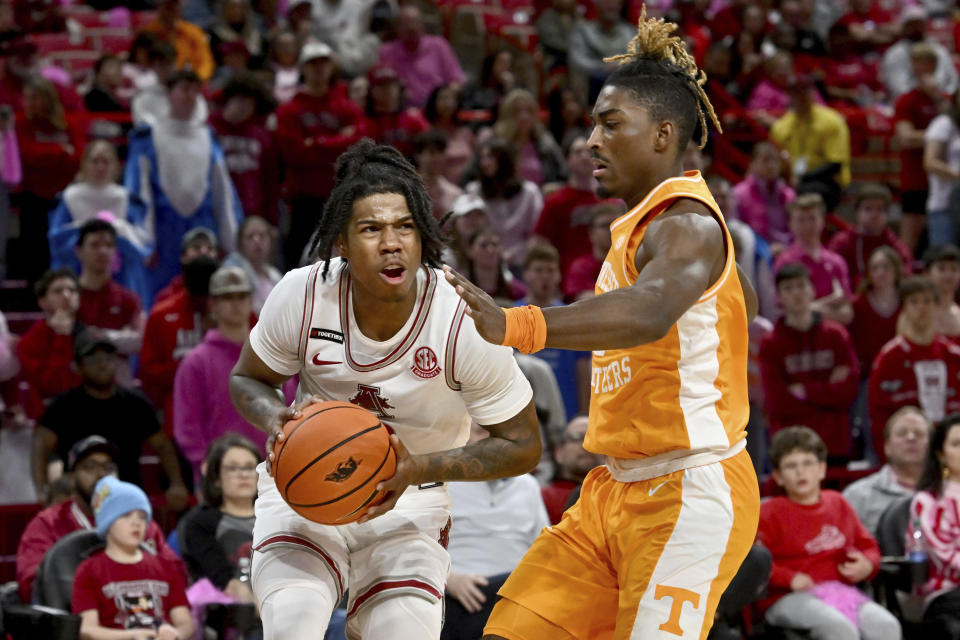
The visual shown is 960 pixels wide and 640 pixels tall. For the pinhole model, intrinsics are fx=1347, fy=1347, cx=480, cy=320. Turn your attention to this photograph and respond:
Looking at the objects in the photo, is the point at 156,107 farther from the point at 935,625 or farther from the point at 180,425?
the point at 935,625

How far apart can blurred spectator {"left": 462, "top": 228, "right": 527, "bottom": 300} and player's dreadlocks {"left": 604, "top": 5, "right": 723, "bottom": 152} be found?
446cm

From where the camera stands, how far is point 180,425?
24.0 feet

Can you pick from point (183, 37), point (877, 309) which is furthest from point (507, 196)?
point (183, 37)

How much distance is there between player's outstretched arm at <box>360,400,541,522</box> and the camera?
141 inches

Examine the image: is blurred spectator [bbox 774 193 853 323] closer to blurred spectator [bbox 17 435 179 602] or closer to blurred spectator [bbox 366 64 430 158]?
blurred spectator [bbox 366 64 430 158]

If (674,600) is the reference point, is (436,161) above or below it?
above

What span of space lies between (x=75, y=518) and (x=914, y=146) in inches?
309

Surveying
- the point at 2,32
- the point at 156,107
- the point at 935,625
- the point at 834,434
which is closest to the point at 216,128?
the point at 156,107

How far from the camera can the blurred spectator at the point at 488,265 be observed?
27.4ft

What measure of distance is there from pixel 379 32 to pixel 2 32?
343cm

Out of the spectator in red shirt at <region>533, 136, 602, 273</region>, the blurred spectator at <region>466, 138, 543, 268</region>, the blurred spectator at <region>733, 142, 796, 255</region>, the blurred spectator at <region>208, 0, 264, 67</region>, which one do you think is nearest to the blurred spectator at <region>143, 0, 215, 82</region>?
the blurred spectator at <region>208, 0, 264, 67</region>

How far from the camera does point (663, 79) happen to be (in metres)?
3.78

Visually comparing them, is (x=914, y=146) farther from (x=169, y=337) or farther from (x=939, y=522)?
(x=169, y=337)

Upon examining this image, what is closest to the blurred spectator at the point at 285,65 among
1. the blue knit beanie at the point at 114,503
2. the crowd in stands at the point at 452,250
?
the crowd in stands at the point at 452,250
